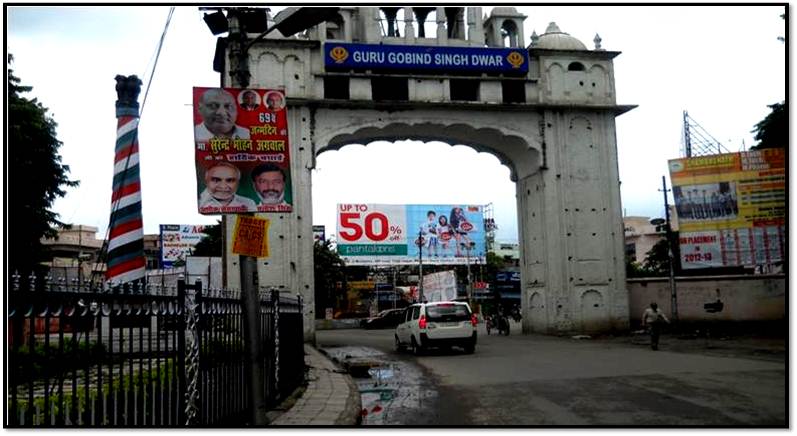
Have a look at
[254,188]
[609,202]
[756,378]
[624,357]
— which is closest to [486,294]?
[609,202]

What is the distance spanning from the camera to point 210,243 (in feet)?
187

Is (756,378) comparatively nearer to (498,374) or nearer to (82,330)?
(498,374)

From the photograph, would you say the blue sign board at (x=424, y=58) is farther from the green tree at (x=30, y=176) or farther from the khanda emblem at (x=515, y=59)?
the green tree at (x=30, y=176)

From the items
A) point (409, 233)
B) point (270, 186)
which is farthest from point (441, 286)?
point (270, 186)

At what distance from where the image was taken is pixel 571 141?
→ 2980 centimetres

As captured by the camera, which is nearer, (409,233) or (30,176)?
(30,176)

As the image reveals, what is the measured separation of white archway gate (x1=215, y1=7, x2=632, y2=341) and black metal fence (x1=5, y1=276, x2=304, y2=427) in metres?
18.6

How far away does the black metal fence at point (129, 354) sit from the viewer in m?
4.60

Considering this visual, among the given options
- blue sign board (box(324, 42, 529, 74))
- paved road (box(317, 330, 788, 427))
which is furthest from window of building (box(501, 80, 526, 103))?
paved road (box(317, 330, 788, 427))

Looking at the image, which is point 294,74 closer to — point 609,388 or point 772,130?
point 772,130

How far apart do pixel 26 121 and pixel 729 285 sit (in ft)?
75.6

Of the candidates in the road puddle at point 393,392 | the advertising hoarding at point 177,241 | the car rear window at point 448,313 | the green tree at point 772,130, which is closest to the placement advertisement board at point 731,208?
the green tree at point 772,130

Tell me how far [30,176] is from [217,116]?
14.7m

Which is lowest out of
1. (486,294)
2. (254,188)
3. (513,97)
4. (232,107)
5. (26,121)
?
(486,294)
